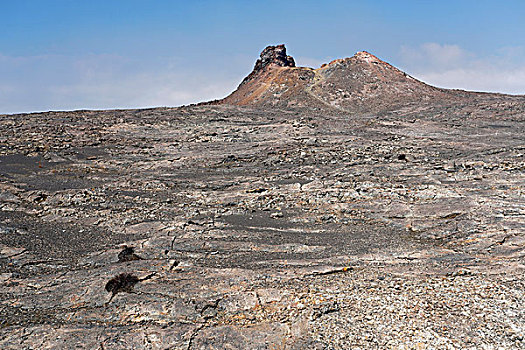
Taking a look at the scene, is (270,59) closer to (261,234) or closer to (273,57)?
(273,57)

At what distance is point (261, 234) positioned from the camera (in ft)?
53.9

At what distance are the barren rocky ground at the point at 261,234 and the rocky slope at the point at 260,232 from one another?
0.08 meters

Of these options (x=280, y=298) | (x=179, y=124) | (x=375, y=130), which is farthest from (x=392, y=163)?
(x=179, y=124)

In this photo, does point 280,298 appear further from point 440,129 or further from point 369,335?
point 440,129

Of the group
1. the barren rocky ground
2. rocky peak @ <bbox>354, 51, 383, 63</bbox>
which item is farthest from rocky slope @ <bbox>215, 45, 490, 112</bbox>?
the barren rocky ground

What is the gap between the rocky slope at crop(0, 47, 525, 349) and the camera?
30.9 feet

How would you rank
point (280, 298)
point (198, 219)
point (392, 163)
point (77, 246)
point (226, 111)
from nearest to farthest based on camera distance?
1. point (280, 298)
2. point (77, 246)
3. point (198, 219)
4. point (392, 163)
5. point (226, 111)

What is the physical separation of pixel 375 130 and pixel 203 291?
84.6ft

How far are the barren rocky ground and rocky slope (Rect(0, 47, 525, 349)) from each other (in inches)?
3.0

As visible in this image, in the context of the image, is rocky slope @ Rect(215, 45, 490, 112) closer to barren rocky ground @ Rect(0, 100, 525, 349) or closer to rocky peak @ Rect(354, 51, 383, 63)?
rocky peak @ Rect(354, 51, 383, 63)

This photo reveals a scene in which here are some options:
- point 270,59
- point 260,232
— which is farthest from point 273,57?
point 260,232

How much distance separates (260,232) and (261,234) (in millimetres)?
260

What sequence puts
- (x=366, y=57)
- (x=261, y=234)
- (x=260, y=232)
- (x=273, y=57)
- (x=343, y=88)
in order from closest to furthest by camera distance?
(x=261, y=234)
(x=260, y=232)
(x=343, y=88)
(x=366, y=57)
(x=273, y=57)

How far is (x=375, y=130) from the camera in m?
32.6
